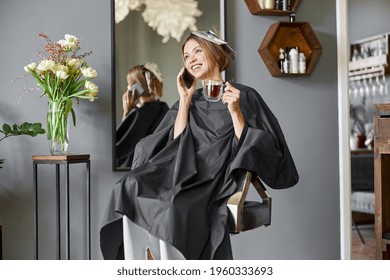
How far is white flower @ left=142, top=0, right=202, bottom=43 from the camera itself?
344 centimetres

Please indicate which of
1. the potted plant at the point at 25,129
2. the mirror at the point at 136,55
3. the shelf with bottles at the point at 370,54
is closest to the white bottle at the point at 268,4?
the mirror at the point at 136,55

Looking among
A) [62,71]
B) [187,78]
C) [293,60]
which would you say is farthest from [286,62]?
[62,71]

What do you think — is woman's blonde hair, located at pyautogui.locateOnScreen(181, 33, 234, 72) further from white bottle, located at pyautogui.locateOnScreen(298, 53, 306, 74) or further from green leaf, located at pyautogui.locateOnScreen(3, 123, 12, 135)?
green leaf, located at pyautogui.locateOnScreen(3, 123, 12, 135)

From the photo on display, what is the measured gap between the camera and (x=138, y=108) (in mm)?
3416

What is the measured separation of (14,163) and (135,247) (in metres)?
1.12

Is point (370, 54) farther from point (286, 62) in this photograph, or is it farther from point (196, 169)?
point (196, 169)

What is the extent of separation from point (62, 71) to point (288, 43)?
1.50 meters

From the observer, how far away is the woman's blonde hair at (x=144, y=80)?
3.41 meters

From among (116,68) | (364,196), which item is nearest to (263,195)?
(116,68)

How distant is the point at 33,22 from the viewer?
11.0 feet

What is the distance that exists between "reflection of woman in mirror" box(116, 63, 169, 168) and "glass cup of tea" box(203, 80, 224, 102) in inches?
27.5

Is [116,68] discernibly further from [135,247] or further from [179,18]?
[135,247]

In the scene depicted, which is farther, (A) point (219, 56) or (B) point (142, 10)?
(B) point (142, 10)

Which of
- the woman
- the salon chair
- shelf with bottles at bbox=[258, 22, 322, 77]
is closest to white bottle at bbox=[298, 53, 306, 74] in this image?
shelf with bottles at bbox=[258, 22, 322, 77]
